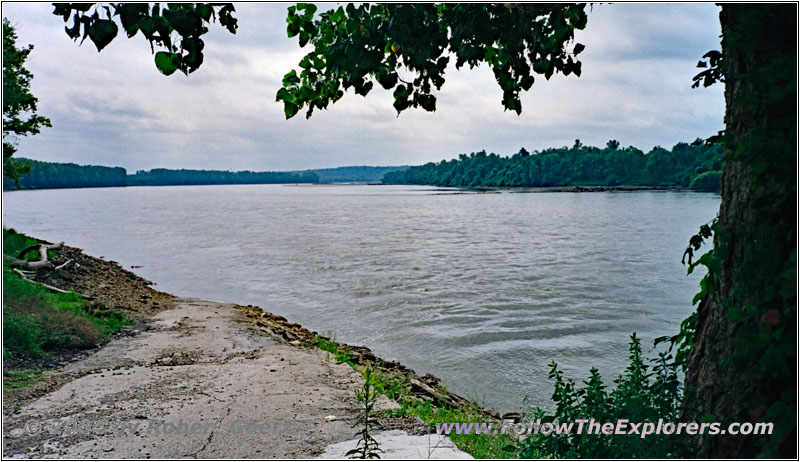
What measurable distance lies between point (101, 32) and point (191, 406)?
207 inches

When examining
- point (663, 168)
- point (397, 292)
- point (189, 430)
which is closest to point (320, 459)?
point (189, 430)

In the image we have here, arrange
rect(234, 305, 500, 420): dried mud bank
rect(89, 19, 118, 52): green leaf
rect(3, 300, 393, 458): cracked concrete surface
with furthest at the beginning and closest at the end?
rect(234, 305, 500, 420): dried mud bank
rect(3, 300, 393, 458): cracked concrete surface
rect(89, 19, 118, 52): green leaf

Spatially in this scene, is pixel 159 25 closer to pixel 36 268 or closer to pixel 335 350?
pixel 335 350

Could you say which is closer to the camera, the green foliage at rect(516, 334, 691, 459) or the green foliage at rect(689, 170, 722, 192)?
the green foliage at rect(516, 334, 691, 459)

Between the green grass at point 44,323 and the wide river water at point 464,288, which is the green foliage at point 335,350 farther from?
the green grass at point 44,323

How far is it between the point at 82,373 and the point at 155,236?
121 feet

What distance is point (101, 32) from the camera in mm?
3078

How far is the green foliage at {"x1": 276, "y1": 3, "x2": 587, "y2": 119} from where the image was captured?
15.1ft

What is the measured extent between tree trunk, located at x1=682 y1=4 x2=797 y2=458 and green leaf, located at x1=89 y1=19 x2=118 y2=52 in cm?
354

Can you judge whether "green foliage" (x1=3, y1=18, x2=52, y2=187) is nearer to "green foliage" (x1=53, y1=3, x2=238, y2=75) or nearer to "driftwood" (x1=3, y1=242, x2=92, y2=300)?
"driftwood" (x1=3, y1=242, x2=92, y2=300)

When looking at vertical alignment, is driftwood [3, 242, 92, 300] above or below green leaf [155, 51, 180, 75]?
below

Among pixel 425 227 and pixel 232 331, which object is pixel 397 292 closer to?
pixel 232 331

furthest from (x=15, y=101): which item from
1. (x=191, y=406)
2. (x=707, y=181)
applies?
(x=707, y=181)

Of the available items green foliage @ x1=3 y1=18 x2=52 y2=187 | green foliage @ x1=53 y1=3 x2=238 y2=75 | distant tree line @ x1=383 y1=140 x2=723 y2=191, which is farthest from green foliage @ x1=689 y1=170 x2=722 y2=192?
green foliage @ x1=53 y1=3 x2=238 y2=75
